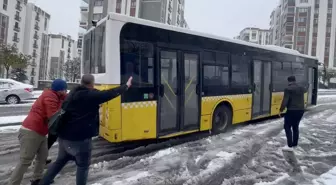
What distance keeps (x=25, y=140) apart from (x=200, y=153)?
3.86 meters

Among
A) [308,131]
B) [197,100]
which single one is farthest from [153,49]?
[308,131]

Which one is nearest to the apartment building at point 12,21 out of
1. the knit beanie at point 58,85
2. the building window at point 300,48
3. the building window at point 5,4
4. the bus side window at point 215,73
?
the building window at point 5,4

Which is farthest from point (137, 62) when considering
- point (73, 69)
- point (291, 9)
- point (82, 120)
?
point (291, 9)

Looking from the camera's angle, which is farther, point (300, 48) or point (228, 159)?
point (300, 48)

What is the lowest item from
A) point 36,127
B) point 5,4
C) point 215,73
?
point 36,127

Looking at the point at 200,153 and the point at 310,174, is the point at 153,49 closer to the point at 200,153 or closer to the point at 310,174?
the point at 200,153

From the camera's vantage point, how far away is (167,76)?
7094 millimetres

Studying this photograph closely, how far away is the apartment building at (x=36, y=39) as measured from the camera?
208 feet

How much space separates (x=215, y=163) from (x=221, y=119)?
10.4 feet

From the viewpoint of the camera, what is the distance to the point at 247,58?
9898mm

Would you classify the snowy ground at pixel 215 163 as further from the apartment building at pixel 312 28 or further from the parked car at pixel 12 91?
the apartment building at pixel 312 28

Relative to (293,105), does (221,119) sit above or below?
below

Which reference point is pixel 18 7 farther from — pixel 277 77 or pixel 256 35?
pixel 256 35

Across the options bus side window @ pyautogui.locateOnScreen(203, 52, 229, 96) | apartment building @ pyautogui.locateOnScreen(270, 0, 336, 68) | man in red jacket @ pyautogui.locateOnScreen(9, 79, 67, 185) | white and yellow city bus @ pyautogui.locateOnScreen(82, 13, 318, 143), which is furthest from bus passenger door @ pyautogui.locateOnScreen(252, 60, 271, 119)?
apartment building @ pyautogui.locateOnScreen(270, 0, 336, 68)
